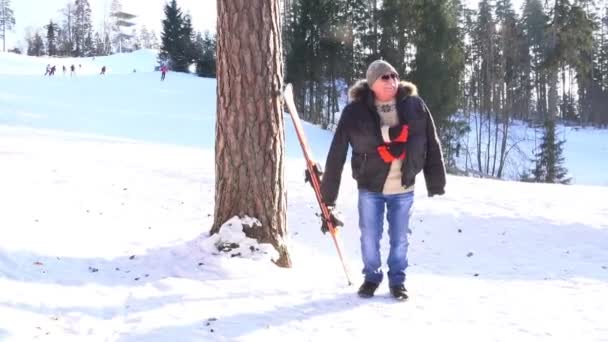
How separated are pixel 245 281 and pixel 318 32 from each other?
32.5 m

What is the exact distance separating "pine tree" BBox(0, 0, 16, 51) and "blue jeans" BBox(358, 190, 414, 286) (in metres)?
107

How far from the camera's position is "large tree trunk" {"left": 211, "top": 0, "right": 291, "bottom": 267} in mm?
4785

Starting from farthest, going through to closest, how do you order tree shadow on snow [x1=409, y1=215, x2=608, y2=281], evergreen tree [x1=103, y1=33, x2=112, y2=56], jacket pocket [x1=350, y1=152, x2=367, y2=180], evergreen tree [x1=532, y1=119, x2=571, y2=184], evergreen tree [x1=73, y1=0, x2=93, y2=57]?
1. evergreen tree [x1=103, y1=33, x2=112, y2=56]
2. evergreen tree [x1=73, y1=0, x2=93, y2=57]
3. evergreen tree [x1=532, y1=119, x2=571, y2=184]
4. tree shadow on snow [x1=409, y1=215, x2=608, y2=281]
5. jacket pocket [x1=350, y1=152, x2=367, y2=180]

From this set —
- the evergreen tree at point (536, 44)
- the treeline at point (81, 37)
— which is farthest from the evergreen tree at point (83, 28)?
the evergreen tree at point (536, 44)

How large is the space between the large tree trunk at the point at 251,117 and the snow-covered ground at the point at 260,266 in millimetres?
283

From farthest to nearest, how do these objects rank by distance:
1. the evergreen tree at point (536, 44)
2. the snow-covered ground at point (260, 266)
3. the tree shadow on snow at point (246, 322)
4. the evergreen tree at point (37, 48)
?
the evergreen tree at point (37, 48) < the evergreen tree at point (536, 44) < the snow-covered ground at point (260, 266) < the tree shadow on snow at point (246, 322)

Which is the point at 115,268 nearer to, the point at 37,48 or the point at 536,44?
the point at 536,44

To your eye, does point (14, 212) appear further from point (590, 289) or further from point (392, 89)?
point (590, 289)

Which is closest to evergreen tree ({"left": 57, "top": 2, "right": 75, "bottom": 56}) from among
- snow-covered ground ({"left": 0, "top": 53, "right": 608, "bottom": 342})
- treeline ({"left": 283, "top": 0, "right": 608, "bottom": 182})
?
treeline ({"left": 283, "top": 0, "right": 608, "bottom": 182})

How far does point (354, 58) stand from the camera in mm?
35188

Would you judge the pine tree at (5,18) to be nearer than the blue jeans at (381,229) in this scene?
No

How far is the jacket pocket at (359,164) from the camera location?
4125mm

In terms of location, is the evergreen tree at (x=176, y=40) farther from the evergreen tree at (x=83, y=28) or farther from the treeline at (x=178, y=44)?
the evergreen tree at (x=83, y=28)

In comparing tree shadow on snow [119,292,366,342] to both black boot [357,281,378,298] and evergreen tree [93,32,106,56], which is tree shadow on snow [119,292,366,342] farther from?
evergreen tree [93,32,106,56]
